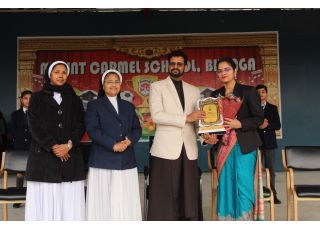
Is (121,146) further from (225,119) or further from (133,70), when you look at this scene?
(133,70)

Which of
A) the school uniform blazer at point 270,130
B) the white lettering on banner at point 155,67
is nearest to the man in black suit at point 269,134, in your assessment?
the school uniform blazer at point 270,130

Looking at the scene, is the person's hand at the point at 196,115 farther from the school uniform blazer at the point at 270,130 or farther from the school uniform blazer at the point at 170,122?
the school uniform blazer at the point at 270,130

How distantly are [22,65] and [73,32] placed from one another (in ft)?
4.12

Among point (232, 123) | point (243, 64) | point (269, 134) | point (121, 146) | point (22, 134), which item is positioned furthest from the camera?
point (243, 64)

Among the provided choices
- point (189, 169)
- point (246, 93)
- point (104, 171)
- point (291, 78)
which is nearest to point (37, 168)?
point (104, 171)

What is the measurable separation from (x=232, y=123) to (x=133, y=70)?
6132 mm

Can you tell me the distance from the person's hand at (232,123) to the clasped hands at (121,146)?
0.86 meters

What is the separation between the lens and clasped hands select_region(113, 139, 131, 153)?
13.5 ft

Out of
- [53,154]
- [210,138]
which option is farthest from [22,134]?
[210,138]

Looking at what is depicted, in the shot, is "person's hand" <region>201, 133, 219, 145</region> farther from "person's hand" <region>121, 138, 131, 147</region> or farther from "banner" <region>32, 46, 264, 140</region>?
"banner" <region>32, 46, 264, 140</region>

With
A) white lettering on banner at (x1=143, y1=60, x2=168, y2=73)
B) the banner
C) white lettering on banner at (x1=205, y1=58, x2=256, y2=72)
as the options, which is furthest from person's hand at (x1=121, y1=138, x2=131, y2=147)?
white lettering on banner at (x1=205, y1=58, x2=256, y2=72)

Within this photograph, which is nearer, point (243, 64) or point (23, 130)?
point (23, 130)

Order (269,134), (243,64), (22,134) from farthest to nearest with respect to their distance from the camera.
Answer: (243,64) < (22,134) < (269,134)

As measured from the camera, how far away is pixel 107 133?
4.22 meters
